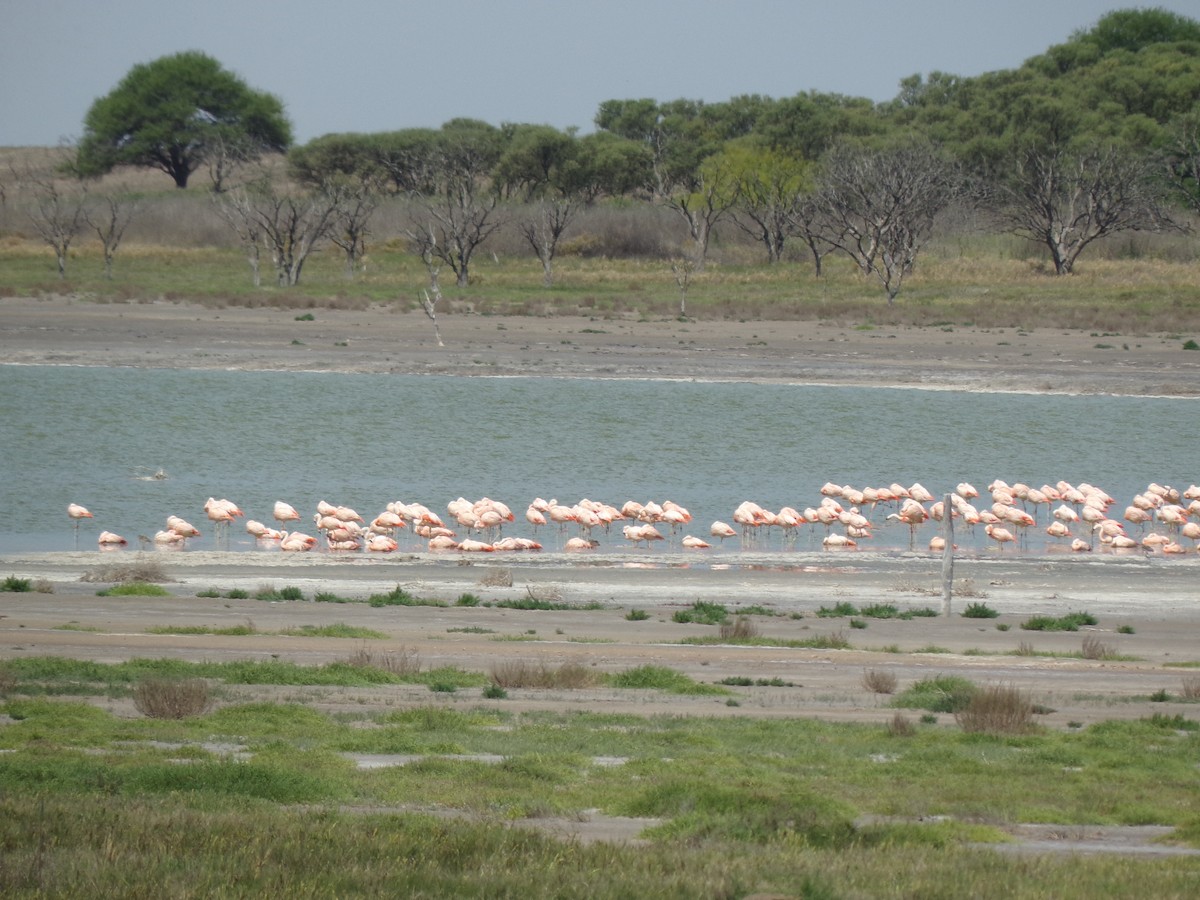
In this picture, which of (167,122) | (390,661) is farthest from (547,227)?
(390,661)

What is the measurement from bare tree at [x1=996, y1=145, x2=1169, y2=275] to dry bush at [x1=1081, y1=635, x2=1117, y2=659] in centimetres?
5121

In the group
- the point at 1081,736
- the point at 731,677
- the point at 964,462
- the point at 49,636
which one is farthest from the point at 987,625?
the point at 964,462

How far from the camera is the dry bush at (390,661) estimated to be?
46.8ft

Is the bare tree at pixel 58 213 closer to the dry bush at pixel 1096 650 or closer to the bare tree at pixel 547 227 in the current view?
the bare tree at pixel 547 227

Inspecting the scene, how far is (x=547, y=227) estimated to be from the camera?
2689 inches

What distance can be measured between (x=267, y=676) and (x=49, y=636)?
3344mm

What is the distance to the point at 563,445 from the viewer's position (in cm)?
3519

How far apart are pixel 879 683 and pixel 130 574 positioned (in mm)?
10224

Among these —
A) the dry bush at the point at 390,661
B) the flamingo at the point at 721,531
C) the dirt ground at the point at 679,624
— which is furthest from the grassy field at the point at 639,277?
A: the dry bush at the point at 390,661

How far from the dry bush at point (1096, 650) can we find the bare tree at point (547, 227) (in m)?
47.2

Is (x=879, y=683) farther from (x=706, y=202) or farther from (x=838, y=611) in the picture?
(x=706, y=202)

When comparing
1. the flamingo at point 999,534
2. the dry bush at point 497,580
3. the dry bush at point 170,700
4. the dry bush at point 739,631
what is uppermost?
the dry bush at point 170,700

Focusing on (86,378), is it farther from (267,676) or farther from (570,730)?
(570,730)

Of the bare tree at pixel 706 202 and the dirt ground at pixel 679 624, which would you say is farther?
the bare tree at pixel 706 202
